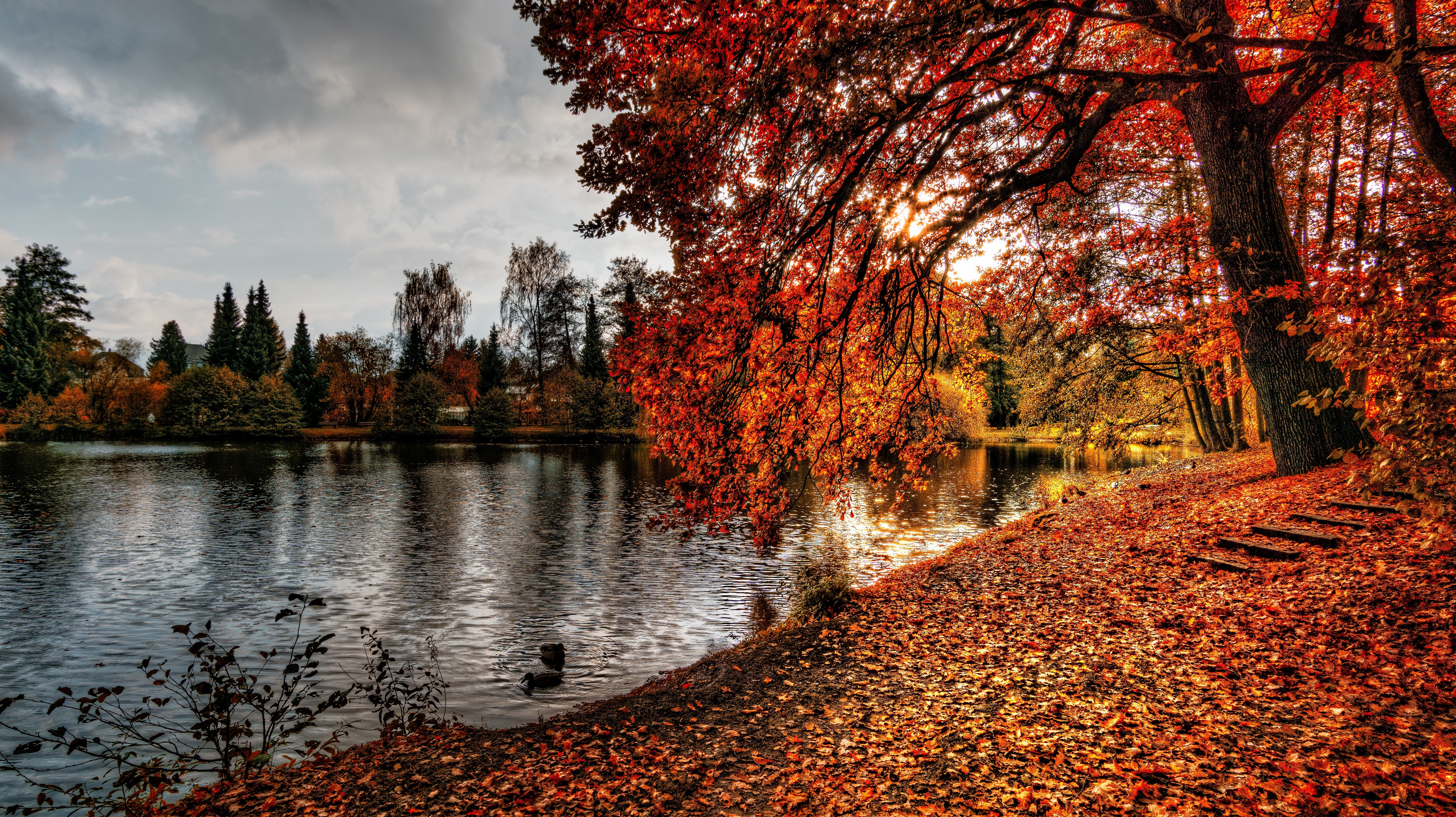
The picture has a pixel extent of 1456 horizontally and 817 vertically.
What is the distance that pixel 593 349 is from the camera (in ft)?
170

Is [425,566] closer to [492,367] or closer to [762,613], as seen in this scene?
[762,613]

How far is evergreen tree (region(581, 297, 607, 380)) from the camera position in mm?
51000

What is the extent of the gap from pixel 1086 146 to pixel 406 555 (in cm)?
1527

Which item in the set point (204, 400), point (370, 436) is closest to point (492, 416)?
point (370, 436)

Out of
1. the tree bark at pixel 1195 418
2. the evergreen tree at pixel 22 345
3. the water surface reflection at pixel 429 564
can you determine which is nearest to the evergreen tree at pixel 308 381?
the evergreen tree at pixel 22 345

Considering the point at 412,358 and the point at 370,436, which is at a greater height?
the point at 412,358

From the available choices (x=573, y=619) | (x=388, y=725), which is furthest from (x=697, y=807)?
(x=573, y=619)

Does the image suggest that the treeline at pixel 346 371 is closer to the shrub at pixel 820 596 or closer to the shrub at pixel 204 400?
the shrub at pixel 204 400

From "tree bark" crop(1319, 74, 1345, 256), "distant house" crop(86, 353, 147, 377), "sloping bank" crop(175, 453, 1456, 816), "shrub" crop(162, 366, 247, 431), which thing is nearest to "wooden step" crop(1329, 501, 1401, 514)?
"sloping bank" crop(175, 453, 1456, 816)

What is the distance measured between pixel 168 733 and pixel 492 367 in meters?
52.2

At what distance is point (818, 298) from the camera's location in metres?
7.28

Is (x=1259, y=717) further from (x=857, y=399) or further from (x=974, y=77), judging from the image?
(x=974, y=77)

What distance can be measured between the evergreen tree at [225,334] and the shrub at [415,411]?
1922 centimetres

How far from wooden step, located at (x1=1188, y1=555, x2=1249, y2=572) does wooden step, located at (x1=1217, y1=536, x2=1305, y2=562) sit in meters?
0.33
